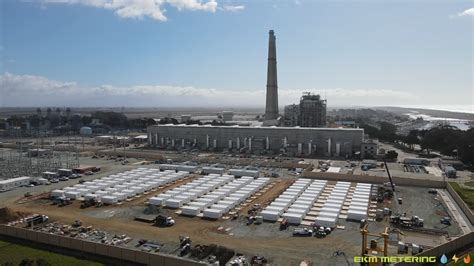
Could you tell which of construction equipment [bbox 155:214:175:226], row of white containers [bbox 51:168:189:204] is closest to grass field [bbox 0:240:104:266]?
construction equipment [bbox 155:214:175:226]

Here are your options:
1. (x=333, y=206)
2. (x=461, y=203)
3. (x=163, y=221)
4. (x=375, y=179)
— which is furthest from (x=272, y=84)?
(x=163, y=221)

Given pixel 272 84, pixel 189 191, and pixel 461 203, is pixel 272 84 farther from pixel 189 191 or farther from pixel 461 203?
pixel 461 203

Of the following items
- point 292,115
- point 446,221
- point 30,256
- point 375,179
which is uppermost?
point 292,115

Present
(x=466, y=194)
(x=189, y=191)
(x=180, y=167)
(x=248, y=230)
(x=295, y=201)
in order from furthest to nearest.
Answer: (x=180, y=167), (x=189, y=191), (x=466, y=194), (x=295, y=201), (x=248, y=230)

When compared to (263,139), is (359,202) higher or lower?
lower

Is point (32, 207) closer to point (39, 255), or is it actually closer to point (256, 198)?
point (39, 255)

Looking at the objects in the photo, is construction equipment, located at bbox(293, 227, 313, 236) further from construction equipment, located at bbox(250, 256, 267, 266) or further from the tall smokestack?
the tall smokestack

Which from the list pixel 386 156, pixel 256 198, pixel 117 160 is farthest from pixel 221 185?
pixel 386 156
